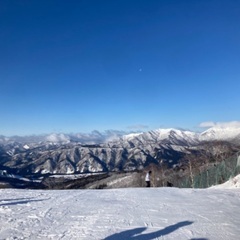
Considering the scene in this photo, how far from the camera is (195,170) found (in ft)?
284

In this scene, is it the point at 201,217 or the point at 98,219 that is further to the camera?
the point at 201,217

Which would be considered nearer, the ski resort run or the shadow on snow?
the shadow on snow

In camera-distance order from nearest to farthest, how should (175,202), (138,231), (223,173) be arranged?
(138,231), (175,202), (223,173)

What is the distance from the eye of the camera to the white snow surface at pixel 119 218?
915cm

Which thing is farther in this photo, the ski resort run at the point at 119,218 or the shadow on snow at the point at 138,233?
the ski resort run at the point at 119,218

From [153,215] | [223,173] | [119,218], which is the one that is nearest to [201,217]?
[153,215]

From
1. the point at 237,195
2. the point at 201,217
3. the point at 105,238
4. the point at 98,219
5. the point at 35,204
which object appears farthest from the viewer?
the point at 237,195

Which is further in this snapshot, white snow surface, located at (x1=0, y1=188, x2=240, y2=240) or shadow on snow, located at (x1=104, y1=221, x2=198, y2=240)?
white snow surface, located at (x1=0, y1=188, x2=240, y2=240)

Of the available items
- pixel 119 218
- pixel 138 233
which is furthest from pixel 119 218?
pixel 138 233

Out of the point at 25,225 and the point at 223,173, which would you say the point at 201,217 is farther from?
the point at 223,173

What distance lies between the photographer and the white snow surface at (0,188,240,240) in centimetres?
915

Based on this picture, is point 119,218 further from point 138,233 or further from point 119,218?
point 138,233

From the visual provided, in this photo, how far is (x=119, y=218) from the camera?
11.1m

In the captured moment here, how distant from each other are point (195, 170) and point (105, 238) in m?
82.0
